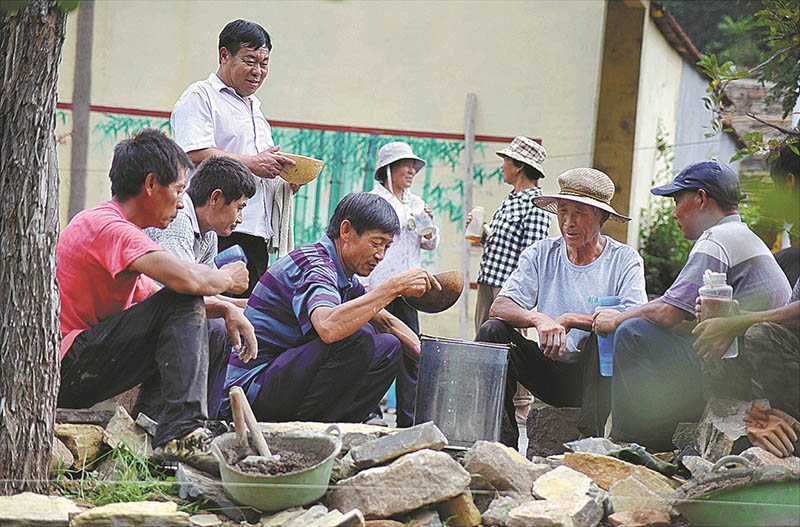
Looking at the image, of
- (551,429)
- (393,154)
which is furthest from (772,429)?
(393,154)

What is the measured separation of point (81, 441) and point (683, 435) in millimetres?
2591

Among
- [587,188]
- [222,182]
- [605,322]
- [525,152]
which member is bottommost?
[605,322]

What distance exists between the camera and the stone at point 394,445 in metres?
3.23

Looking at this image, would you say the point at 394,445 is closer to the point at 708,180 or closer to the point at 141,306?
the point at 141,306

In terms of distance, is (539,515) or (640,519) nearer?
(539,515)

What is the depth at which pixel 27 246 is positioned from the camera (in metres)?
3.04

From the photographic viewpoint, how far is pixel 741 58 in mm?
19391

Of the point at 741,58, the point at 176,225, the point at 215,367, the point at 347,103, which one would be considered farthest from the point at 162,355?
the point at 741,58

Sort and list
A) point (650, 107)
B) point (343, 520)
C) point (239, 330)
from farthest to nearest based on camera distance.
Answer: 1. point (650, 107)
2. point (239, 330)
3. point (343, 520)

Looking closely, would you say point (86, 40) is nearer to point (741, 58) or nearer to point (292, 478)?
point (292, 478)

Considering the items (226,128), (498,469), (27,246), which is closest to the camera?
(27,246)

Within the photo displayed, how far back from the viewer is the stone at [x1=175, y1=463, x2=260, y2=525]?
304cm

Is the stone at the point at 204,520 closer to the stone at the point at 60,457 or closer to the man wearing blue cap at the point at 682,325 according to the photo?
the stone at the point at 60,457

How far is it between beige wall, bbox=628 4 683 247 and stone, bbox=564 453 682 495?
5827mm
